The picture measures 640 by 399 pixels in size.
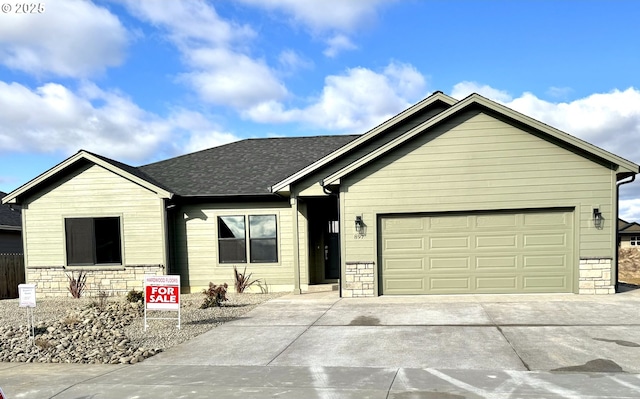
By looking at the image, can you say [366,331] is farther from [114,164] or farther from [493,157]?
[114,164]

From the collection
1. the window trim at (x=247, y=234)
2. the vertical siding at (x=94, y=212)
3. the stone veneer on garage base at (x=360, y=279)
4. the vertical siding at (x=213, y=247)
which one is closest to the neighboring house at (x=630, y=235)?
the stone veneer on garage base at (x=360, y=279)

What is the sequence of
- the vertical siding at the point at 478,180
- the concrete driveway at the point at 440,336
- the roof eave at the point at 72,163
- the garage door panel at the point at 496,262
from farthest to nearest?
the roof eave at the point at 72,163 < the garage door panel at the point at 496,262 < the vertical siding at the point at 478,180 < the concrete driveway at the point at 440,336

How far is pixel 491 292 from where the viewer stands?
36.7 ft

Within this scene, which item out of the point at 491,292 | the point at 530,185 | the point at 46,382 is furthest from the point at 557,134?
the point at 46,382

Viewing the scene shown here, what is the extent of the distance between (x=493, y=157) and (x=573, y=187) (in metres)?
2.11

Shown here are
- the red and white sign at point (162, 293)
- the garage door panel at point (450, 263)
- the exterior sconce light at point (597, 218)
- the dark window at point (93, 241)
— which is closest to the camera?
the red and white sign at point (162, 293)

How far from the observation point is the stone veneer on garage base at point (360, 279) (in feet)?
37.8

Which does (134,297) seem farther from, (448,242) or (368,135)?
(448,242)

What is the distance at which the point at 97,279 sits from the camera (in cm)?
1383

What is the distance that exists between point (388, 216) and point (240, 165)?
6674 mm

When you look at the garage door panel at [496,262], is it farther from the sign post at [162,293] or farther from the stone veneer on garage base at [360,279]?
the sign post at [162,293]

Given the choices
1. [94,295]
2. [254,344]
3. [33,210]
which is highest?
[33,210]

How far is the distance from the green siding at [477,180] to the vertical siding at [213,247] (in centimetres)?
283

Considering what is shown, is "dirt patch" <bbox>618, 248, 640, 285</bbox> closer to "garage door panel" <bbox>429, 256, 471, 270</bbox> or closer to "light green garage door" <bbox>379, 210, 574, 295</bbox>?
"light green garage door" <bbox>379, 210, 574, 295</bbox>
